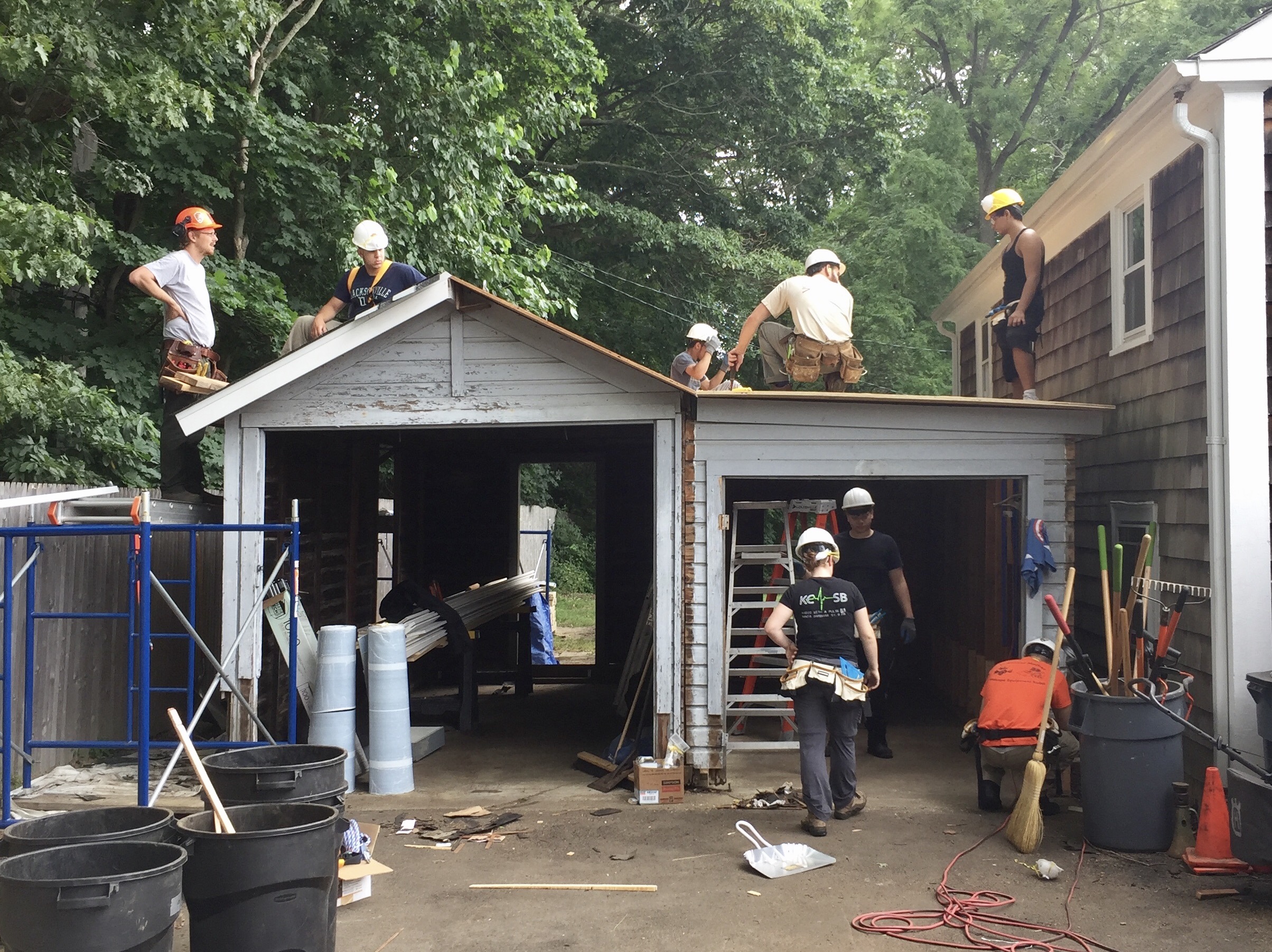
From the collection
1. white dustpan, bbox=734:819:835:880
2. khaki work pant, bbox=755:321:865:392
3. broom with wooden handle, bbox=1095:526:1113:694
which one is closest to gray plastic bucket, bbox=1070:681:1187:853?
broom with wooden handle, bbox=1095:526:1113:694

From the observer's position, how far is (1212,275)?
6434mm

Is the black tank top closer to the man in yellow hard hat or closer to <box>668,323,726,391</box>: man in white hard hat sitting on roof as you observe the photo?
the man in yellow hard hat

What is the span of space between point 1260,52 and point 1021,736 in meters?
4.16

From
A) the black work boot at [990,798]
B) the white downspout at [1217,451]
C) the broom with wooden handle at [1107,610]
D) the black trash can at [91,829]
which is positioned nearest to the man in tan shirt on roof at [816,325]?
the broom with wooden handle at [1107,610]

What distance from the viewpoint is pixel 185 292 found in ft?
26.1

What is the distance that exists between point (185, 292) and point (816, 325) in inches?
191

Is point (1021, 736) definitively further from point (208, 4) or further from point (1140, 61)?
point (1140, 61)

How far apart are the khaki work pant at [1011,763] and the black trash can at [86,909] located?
15.4ft

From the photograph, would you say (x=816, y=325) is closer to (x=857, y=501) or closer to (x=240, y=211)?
(x=857, y=501)

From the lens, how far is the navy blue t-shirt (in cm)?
830

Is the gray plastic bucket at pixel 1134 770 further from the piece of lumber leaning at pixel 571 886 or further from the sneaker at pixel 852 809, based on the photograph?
the piece of lumber leaning at pixel 571 886

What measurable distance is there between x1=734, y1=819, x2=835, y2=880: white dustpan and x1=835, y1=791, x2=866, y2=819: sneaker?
71cm

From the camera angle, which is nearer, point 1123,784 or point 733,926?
point 733,926

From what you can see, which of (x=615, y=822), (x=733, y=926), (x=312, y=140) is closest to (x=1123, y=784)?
(x=733, y=926)
